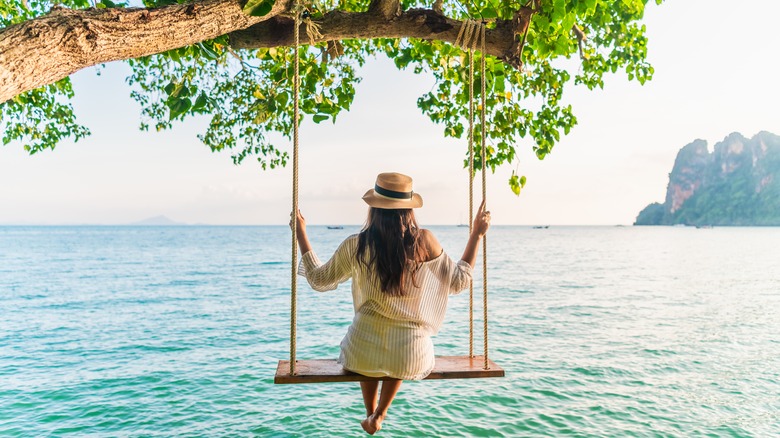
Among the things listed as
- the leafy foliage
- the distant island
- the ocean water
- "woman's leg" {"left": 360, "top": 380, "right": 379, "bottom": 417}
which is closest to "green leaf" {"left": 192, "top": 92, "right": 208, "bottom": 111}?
the leafy foliage

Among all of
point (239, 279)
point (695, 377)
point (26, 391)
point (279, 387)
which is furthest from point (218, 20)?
point (239, 279)

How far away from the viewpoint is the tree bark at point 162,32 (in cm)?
213

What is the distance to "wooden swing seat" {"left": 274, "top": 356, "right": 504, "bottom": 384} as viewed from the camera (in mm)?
2875

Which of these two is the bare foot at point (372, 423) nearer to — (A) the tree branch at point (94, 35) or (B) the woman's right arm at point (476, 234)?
(B) the woman's right arm at point (476, 234)

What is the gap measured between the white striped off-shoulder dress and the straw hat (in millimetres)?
242

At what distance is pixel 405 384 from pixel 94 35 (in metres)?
8.28

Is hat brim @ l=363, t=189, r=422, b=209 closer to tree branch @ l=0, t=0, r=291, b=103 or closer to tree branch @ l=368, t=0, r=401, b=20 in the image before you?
tree branch @ l=0, t=0, r=291, b=103

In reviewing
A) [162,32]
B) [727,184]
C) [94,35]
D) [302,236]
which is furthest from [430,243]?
[727,184]

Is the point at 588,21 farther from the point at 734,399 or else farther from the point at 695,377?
the point at 695,377

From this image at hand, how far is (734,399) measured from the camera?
29.1 feet

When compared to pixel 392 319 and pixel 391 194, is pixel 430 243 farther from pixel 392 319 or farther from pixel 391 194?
pixel 392 319

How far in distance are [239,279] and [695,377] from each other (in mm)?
21926

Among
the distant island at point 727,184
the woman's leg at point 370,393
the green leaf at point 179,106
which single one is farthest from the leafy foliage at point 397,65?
the distant island at point 727,184

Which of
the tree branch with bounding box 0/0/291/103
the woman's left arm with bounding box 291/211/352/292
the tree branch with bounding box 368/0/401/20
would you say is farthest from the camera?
the tree branch with bounding box 368/0/401/20
